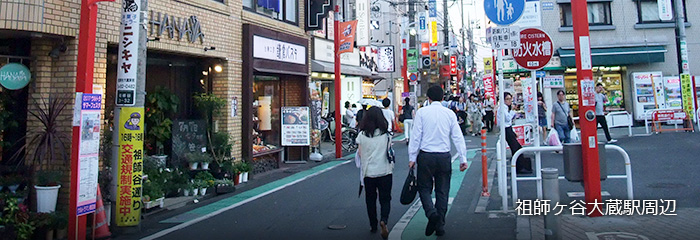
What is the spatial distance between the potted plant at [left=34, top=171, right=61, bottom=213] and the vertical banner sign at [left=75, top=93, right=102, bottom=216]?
0.68m

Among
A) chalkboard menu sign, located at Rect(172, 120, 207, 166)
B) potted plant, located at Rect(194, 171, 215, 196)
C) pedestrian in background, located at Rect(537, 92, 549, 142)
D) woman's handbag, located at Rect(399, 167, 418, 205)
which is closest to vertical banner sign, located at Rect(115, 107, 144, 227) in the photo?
potted plant, located at Rect(194, 171, 215, 196)

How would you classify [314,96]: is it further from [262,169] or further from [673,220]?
[673,220]

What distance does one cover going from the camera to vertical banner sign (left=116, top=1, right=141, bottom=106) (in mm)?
6914

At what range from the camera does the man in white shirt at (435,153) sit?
5824 millimetres

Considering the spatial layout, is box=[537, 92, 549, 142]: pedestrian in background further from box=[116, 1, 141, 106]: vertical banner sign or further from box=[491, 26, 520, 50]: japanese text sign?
box=[116, 1, 141, 106]: vertical banner sign

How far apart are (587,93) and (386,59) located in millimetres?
19663

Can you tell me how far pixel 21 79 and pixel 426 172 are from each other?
5.97m

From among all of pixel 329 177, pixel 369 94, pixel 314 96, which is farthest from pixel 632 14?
pixel 329 177

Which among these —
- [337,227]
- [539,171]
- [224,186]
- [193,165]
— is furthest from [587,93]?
[193,165]

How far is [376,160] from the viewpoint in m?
5.93

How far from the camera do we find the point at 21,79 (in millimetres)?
7195

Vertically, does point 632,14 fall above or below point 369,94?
above

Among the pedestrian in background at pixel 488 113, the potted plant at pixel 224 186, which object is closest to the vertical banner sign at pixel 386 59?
the pedestrian in background at pixel 488 113

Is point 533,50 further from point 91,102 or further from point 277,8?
point 277,8
